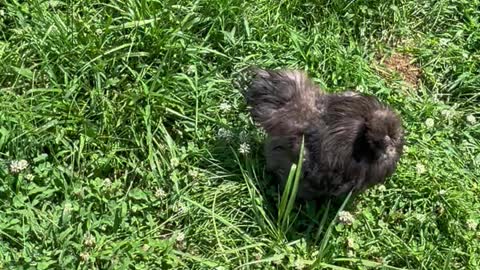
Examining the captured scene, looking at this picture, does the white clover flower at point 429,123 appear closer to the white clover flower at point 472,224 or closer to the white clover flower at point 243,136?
the white clover flower at point 472,224

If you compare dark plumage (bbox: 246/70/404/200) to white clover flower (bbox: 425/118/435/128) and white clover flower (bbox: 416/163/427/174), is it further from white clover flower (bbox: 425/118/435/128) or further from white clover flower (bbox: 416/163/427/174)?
white clover flower (bbox: 425/118/435/128)

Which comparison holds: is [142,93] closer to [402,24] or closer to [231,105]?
[231,105]

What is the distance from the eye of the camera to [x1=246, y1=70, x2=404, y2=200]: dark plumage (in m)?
4.21

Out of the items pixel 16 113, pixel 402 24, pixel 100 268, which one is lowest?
pixel 100 268

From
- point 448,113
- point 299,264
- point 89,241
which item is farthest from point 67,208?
point 448,113

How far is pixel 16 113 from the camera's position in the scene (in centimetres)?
461

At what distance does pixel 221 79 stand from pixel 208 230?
0.94m

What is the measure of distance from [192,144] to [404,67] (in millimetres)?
1514

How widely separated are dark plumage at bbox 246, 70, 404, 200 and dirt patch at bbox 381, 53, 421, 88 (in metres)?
0.97

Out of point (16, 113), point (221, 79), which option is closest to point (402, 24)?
point (221, 79)

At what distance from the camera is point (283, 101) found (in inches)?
173

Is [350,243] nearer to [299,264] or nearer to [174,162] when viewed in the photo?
[299,264]

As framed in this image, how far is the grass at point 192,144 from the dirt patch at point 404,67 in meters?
0.06

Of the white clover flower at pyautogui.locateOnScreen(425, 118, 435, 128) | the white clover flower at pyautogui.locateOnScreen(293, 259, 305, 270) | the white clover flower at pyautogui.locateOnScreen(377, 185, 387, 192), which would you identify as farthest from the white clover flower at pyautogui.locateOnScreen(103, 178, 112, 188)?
the white clover flower at pyautogui.locateOnScreen(425, 118, 435, 128)
